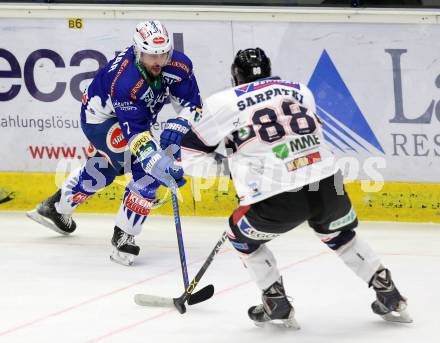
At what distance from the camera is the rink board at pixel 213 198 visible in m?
6.21

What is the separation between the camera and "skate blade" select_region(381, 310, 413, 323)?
4156mm

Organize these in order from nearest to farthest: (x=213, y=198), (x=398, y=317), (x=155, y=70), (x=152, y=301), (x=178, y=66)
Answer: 1. (x=398, y=317)
2. (x=152, y=301)
3. (x=155, y=70)
4. (x=178, y=66)
5. (x=213, y=198)

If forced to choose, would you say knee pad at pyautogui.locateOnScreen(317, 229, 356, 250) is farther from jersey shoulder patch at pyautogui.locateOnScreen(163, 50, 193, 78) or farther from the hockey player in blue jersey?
jersey shoulder patch at pyautogui.locateOnScreen(163, 50, 193, 78)

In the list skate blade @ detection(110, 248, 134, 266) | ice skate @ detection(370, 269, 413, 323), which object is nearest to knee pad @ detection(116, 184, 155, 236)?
skate blade @ detection(110, 248, 134, 266)

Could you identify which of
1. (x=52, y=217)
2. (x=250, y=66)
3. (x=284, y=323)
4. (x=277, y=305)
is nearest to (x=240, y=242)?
(x=277, y=305)

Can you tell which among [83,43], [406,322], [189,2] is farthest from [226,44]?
[406,322]

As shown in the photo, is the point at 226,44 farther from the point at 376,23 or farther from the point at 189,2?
the point at 376,23

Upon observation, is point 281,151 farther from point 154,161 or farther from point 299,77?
point 299,77

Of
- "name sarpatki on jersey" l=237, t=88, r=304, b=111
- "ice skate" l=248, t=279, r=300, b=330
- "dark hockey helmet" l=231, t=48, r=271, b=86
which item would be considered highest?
"dark hockey helmet" l=231, t=48, r=271, b=86

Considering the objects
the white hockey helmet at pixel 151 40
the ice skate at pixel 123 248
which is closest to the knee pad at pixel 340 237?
the white hockey helmet at pixel 151 40

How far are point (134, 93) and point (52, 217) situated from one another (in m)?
1.15

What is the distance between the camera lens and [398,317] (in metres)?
4.18

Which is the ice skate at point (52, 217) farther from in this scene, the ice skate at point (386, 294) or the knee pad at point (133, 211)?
the ice skate at point (386, 294)

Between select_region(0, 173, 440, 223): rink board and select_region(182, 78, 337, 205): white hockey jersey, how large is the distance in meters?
2.35
